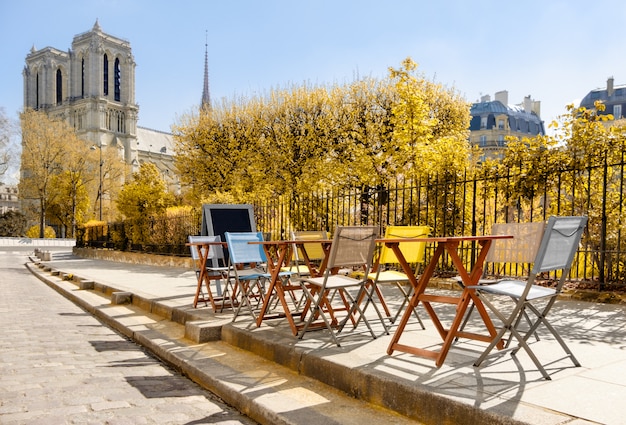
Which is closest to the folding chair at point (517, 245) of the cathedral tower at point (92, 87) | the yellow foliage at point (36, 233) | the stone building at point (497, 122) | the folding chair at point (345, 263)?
the folding chair at point (345, 263)

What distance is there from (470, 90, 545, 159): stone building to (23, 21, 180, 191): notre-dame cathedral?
2030 inches

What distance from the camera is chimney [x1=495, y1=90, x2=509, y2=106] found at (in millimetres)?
70750

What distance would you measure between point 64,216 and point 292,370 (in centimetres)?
5964

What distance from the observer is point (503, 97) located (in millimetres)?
70750

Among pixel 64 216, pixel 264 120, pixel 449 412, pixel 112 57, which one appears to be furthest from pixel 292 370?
pixel 112 57

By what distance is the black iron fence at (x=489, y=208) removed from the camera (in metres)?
8.08

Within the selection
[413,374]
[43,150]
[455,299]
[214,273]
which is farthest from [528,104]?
[413,374]

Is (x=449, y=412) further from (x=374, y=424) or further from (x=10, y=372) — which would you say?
(x=10, y=372)

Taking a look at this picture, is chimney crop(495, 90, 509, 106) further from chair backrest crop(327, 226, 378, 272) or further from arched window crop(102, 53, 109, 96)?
chair backrest crop(327, 226, 378, 272)

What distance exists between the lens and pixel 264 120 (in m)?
25.5

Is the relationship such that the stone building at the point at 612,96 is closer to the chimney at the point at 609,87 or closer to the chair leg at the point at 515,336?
the chimney at the point at 609,87

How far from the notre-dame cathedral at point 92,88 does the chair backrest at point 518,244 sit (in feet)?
296

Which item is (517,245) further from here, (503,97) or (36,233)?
(503,97)

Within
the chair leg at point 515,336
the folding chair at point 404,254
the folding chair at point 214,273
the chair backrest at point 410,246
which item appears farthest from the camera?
the folding chair at point 214,273
